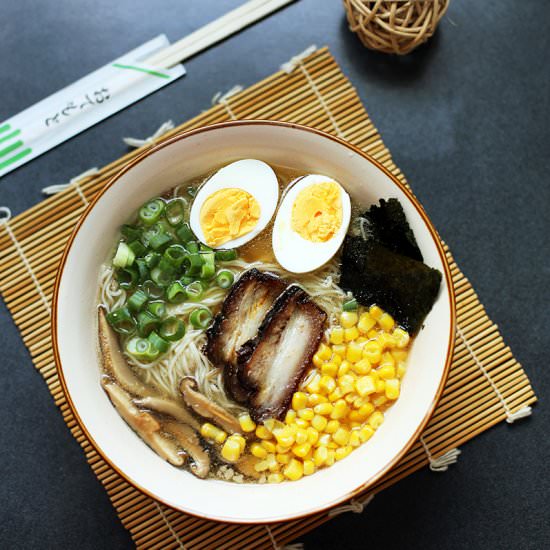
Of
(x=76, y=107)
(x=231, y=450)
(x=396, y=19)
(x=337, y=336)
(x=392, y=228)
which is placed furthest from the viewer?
(x=76, y=107)

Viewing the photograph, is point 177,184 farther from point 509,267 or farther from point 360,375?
point 509,267

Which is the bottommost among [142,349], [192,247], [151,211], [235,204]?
[142,349]

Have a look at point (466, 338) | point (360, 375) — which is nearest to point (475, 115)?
point (466, 338)

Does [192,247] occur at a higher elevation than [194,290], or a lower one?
higher

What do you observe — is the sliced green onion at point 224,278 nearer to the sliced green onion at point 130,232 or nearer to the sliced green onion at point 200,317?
the sliced green onion at point 200,317

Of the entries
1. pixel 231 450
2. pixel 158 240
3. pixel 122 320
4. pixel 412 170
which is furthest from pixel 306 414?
pixel 412 170

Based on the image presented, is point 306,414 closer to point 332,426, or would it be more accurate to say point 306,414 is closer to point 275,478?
point 332,426

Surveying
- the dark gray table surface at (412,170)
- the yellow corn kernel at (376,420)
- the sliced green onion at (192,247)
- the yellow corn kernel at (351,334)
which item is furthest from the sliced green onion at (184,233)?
the yellow corn kernel at (376,420)
